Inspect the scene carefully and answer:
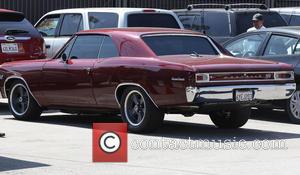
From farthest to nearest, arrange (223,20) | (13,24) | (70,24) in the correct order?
1. (223,20)
2. (70,24)
3. (13,24)

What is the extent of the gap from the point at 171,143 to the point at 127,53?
169 centimetres

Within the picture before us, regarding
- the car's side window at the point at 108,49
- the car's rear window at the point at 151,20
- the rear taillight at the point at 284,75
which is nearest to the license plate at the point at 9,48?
the car's rear window at the point at 151,20

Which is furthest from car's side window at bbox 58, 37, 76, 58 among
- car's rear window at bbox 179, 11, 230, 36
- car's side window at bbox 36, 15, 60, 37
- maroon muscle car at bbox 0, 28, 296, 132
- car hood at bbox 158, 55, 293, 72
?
car's rear window at bbox 179, 11, 230, 36

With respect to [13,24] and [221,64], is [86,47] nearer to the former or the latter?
[221,64]

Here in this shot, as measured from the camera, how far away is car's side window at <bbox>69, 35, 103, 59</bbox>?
11.8 meters

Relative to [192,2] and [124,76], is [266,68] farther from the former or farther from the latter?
[192,2]

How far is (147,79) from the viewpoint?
1065 cm

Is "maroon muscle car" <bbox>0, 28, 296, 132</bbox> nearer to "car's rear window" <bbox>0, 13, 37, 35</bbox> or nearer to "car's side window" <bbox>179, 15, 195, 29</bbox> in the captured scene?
"car's rear window" <bbox>0, 13, 37, 35</bbox>

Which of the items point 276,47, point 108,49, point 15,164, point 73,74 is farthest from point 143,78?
point 276,47

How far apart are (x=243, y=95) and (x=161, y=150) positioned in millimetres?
1544

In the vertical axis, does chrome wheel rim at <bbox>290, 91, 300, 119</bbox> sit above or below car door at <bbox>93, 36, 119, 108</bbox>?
below

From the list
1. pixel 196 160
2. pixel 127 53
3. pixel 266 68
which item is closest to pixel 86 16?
pixel 127 53

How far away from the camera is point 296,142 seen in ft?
34.3

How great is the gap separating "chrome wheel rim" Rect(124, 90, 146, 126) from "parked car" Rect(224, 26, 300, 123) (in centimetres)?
275
